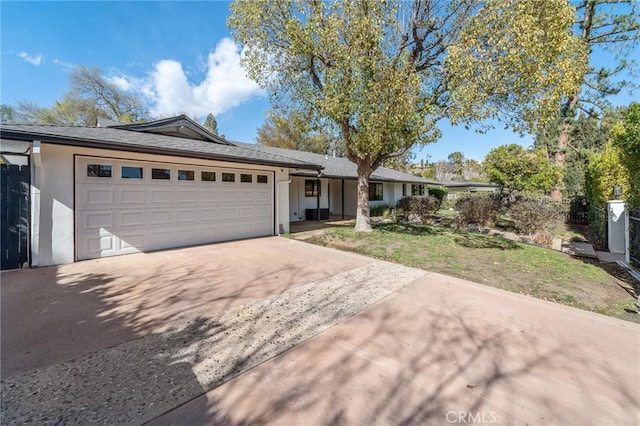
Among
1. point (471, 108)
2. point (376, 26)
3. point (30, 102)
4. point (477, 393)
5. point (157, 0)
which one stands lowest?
point (477, 393)

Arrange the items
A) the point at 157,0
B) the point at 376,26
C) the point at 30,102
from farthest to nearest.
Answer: the point at 30,102, the point at 157,0, the point at 376,26

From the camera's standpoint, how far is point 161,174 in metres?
7.45

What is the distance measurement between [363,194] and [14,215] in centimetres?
928

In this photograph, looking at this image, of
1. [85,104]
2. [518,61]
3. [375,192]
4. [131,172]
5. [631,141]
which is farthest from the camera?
[85,104]

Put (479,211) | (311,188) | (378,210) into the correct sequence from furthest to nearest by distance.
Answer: (378,210) < (311,188) < (479,211)

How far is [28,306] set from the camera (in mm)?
3916

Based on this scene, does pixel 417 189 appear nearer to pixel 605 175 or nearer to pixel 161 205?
pixel 605 175

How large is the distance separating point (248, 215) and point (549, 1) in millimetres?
9570

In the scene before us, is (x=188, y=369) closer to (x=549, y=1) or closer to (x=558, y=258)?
(x=558, y=258)

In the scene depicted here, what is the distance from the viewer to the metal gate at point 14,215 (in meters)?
5.52

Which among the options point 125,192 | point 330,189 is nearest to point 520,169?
point 330,189

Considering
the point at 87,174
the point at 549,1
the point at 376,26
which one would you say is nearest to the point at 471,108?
the point at 549,1

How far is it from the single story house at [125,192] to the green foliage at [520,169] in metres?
11.7

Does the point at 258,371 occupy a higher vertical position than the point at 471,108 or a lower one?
lower
